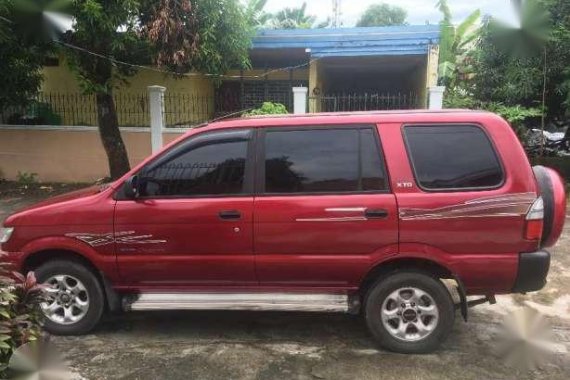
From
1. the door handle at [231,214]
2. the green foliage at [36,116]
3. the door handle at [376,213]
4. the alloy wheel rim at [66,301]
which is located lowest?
the alloy wheel rim at [66,301]

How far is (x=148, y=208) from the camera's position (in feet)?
13.5

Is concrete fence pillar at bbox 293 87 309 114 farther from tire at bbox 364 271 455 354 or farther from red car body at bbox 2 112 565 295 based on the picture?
tire at bbox 364 271 455 354

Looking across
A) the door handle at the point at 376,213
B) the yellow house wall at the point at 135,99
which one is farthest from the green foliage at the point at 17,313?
the yellow house wall at the point at 135,99

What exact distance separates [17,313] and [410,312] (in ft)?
8.47

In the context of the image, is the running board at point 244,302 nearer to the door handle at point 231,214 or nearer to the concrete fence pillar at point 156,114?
the door handle at point 231,214

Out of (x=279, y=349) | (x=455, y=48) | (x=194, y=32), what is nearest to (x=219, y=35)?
(x=194, y=32)

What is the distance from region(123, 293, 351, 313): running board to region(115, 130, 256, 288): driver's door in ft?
0.33

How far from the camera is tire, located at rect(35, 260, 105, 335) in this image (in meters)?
4.27

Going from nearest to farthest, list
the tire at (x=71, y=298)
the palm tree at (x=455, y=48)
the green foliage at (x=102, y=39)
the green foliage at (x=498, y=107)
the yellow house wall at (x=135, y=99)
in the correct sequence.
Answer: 1. the tire at (x=71, y=298)
2. the green foliage at (x=102, y=39)
3. the green foliage at (x=498, y=107)
4. the yellow house wall at (x=135, y=99)
5. the palm tree at (x=455, y=48)

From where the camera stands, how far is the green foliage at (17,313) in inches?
93.7

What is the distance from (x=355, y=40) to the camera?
12.6m

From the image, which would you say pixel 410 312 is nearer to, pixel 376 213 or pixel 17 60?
pixel 376 213

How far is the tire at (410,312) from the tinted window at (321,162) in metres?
0.72

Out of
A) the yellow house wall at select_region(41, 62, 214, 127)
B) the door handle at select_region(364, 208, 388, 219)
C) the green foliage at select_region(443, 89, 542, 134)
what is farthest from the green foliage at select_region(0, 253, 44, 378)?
the yellow house wall at select_region(41, 62, 214, 127)
